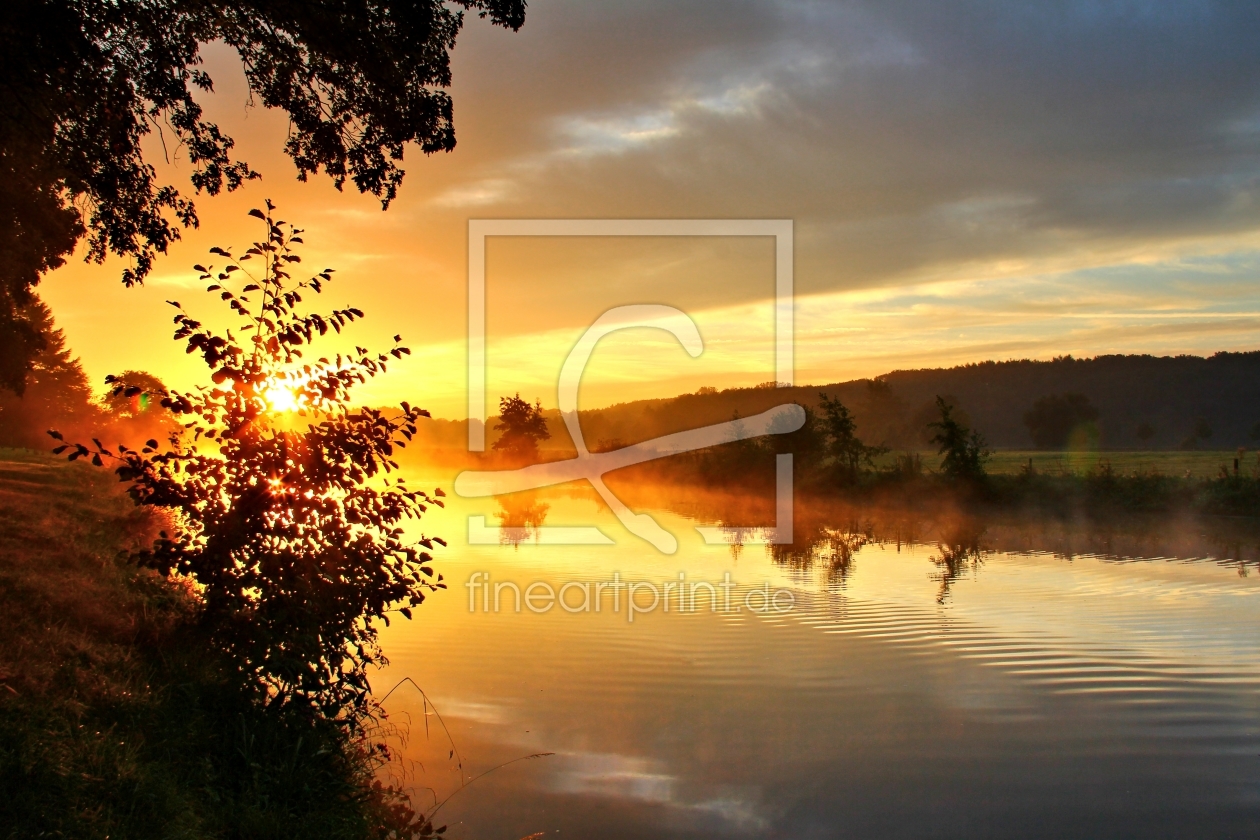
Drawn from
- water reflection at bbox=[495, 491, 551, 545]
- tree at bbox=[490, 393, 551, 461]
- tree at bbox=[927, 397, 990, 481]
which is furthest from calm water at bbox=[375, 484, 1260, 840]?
tree at bbox=[490, 393, 551, 461]

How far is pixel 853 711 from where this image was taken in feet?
33.0

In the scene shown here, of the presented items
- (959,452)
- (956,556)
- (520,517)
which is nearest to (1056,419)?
(959,452)

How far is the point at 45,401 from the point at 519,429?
131 ft

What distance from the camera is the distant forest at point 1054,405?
115188mm

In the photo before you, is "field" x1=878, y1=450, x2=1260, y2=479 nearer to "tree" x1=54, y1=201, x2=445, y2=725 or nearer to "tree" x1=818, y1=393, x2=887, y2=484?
"tree" x1=818, y1=393, x2=887, y2=484

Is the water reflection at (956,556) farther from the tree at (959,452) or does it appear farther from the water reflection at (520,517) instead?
the water reflection at (520,517)

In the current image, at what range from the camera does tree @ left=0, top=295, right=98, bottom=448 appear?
7325 centimetres

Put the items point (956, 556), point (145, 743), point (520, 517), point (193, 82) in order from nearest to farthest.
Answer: point (145, 743) → point (193, 82) → point (956, 556) → point (520, 517)

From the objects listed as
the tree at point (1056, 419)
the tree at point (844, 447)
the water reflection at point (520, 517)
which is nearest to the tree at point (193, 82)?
the water reflection at point (520, 517)

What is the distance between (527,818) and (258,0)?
7705 millimetres

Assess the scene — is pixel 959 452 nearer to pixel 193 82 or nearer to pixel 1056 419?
pixel 193 82

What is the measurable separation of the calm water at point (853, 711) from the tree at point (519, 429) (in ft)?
208

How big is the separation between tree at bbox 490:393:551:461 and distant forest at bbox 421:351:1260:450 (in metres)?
13.3

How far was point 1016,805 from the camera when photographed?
298 inches
